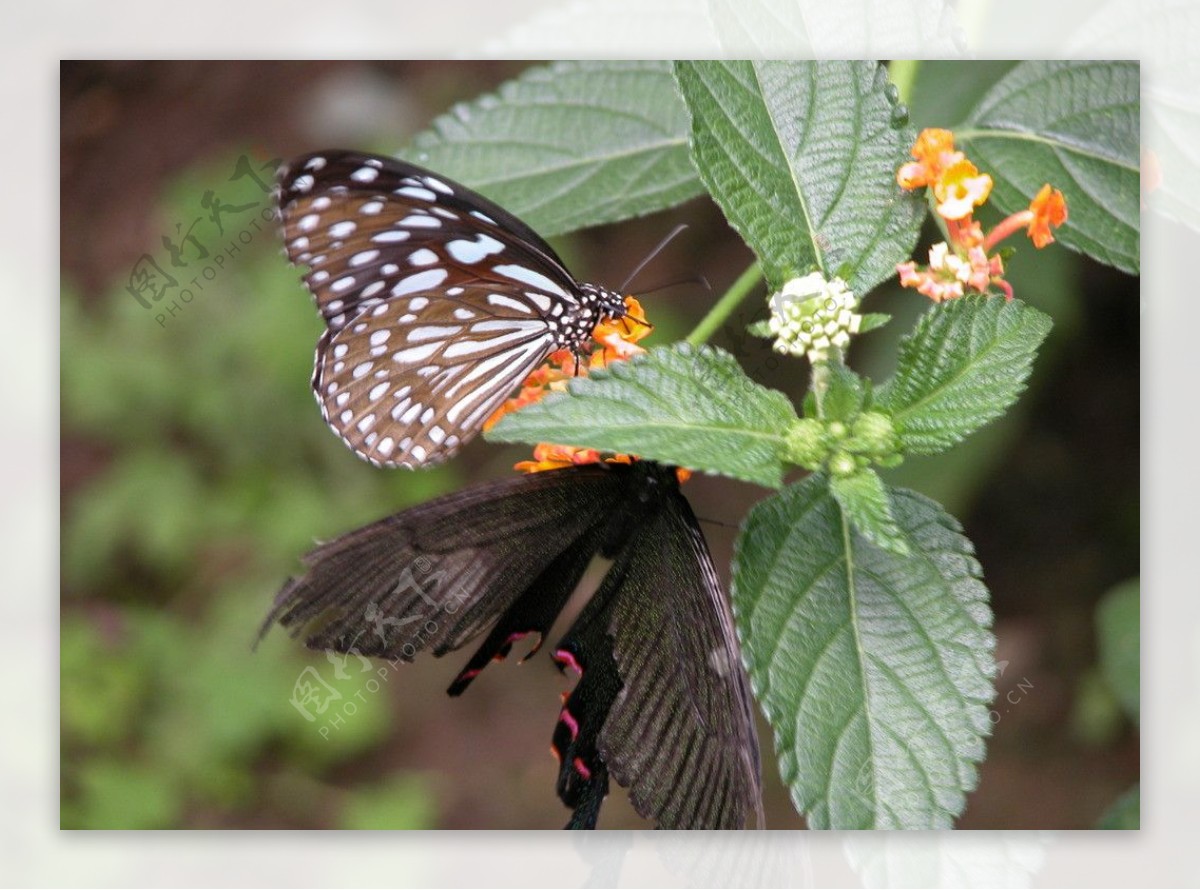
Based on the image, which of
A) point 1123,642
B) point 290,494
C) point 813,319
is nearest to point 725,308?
point 813,319

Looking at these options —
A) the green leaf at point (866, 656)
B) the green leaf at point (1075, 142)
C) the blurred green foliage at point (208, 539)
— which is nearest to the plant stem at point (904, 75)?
the green leaf at point (1075, 142)

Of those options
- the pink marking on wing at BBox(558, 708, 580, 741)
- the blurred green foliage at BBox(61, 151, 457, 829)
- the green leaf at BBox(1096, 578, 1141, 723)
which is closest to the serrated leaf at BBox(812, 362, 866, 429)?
the pink marking on wing at BBox(558, 708, 580, 741)

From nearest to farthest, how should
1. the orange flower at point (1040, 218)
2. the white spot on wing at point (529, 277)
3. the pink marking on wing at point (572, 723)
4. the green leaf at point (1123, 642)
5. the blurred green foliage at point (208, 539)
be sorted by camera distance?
1. the orange flower at point (1040, 218)
2. the pink marking on wing at point (572, 723)
3. the white spot on wing at point (529, 277)
4. the green leaf at point (1123, 642)
5. the blurred green foliage at point (208, 539)

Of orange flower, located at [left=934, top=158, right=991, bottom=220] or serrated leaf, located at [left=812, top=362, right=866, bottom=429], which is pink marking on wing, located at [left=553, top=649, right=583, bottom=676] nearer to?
serrated leaf, located at [left=812, top=362, right=866, bottom=429]

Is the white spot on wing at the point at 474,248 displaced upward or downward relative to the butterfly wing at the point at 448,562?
upward

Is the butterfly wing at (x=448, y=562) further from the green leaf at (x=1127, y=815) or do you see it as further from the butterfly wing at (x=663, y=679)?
→ the green leaf at (x=1127, y=815)

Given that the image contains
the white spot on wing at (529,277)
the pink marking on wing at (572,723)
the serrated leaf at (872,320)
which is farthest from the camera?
the white spot on wing at (529,277)

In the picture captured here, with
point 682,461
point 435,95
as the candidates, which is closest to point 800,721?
point 682,461
